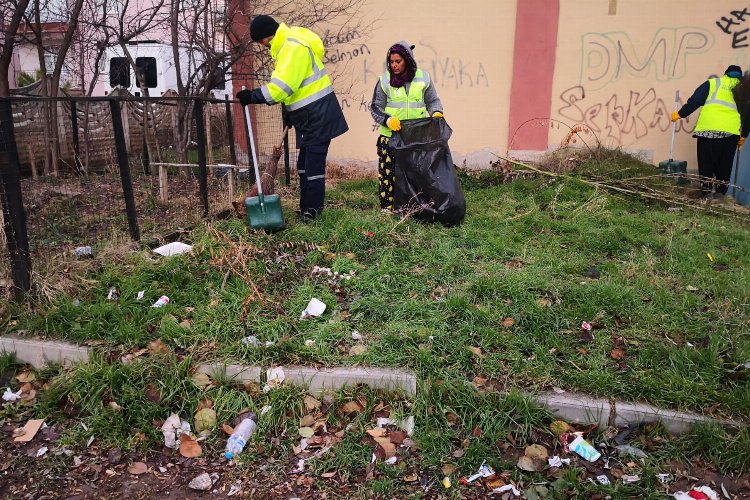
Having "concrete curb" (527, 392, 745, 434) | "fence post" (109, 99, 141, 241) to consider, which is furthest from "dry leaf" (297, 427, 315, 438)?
"fence post" (109, 99, 141, 241)

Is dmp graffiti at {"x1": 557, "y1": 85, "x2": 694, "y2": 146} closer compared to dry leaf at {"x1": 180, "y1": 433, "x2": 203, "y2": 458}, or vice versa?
dry leaf at {"x1": 180, "y1": 433, "x2": 203, "y2": 458}

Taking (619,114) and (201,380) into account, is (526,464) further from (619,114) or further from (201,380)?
(619,114)

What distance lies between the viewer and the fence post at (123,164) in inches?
174

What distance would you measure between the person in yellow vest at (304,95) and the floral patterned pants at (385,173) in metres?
0.46

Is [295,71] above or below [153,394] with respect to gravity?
above

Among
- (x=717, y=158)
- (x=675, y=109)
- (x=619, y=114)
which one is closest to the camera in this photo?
(x=717, y=158)

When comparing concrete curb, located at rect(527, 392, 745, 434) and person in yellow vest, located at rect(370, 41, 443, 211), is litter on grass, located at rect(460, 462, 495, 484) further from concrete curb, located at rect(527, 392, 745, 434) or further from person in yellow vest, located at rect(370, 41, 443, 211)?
person in yellow vest, located at rect(370, 41, 443, 211)

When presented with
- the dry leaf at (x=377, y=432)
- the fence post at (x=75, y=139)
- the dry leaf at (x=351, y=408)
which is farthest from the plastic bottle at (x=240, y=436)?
the fence post at (x=75, y=139)

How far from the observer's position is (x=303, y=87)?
5070 millimetres

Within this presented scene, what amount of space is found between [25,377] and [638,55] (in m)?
8.47

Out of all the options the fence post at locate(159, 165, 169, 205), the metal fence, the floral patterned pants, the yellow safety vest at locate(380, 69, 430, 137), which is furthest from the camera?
the fence post at locate(159, 165, 169, 205)

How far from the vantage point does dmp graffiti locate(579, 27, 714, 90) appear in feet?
26.7

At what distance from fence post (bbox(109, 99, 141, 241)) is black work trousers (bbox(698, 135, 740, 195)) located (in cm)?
681

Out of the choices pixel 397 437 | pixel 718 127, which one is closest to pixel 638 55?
pixel 718 127
